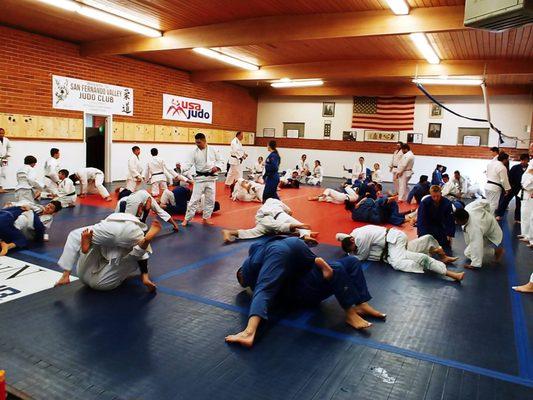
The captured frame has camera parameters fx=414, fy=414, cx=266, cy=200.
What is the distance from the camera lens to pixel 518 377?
2904mm

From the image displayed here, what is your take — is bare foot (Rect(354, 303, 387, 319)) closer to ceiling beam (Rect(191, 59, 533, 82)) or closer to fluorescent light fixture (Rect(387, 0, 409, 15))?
fluorescent light fixture (Rect(387, 0, 409, 15))

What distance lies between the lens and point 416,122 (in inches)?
699

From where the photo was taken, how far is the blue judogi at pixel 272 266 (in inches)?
129

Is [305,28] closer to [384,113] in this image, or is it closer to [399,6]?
[399,6]

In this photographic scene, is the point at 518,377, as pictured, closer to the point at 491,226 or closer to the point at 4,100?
the point at 491,226

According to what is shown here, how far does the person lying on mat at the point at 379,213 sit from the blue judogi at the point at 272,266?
5.11 m

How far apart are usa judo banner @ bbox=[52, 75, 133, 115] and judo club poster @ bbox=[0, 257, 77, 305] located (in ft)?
25.3

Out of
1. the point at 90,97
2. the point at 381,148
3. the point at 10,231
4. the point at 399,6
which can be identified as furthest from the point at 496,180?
the point at 90,97

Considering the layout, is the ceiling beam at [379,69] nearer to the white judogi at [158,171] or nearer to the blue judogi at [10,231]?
the white judogi at [158,171]

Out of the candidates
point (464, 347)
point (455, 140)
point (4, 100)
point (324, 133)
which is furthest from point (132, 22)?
point (455, 140)

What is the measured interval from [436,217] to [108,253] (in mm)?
4706

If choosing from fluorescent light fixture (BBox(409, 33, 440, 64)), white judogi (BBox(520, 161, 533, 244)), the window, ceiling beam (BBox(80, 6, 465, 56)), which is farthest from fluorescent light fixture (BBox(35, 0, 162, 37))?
the window

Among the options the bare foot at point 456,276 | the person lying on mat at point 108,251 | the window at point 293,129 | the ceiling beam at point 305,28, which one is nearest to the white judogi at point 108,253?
the person lying on mat at point 108,251

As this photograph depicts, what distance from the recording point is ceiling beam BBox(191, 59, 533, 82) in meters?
11.4
